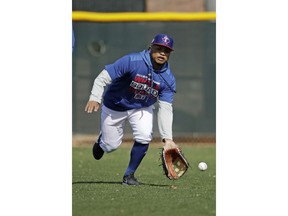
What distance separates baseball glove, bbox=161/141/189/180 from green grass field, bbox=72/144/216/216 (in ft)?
0.38

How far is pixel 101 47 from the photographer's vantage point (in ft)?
38.4

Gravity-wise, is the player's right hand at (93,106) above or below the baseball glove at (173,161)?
above

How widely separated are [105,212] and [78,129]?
5367mm

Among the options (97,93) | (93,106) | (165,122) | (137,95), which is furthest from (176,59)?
(93,106)

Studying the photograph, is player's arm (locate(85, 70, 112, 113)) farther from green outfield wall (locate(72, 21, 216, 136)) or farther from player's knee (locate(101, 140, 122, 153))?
green outfield wall (locate(72, 21, 216, 136))

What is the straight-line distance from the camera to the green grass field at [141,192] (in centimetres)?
618

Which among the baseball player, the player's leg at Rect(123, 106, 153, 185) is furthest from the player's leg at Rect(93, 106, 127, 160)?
the player's leg at Rect(123, 106, 153, 185)

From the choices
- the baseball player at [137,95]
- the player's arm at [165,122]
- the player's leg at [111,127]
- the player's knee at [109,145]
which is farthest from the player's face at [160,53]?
the player's knee at [109,145]

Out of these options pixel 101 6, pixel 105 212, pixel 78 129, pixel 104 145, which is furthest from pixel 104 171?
pixel 101 6

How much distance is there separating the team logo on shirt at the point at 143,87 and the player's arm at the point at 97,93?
269mm

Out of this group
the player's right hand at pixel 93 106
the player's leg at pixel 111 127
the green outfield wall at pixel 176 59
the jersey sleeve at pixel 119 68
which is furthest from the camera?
the green outfield wall at pixel 176 59

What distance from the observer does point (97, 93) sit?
22.3 feet

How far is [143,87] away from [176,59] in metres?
4.57

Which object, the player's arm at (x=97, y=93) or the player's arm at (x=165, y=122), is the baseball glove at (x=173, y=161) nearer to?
the player's arm at (x=165, y=122)
